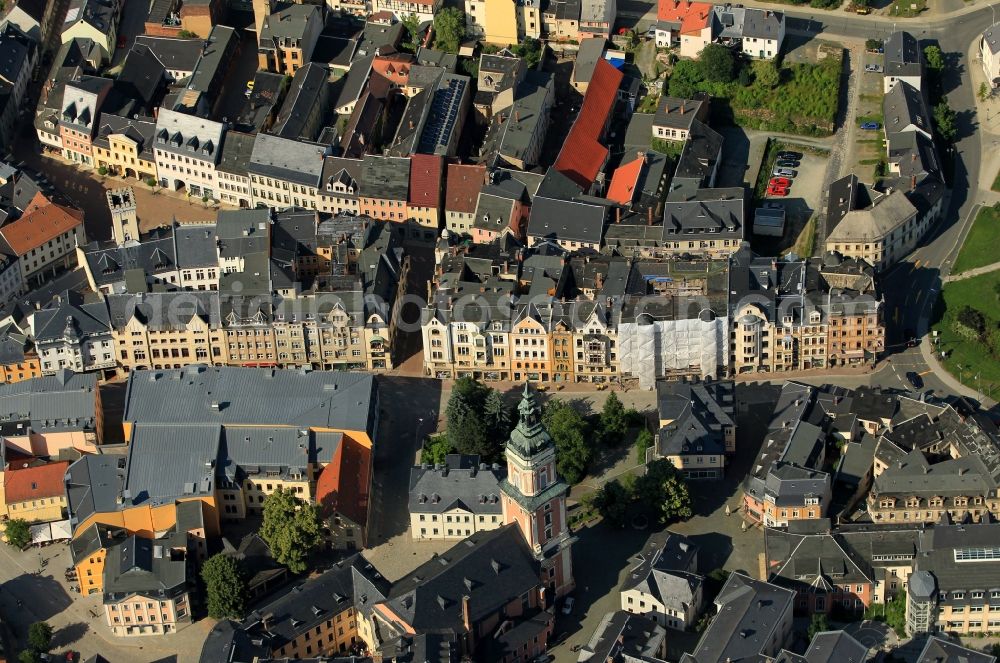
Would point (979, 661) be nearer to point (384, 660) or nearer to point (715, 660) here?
point (715, 660)

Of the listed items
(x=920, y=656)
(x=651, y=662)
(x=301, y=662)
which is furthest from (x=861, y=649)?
(x=301, y=662)

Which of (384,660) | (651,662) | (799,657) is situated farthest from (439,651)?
(799,657)

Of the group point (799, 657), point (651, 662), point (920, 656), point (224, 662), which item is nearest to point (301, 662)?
point (224, 662)

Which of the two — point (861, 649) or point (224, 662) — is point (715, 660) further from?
point (224, 662)

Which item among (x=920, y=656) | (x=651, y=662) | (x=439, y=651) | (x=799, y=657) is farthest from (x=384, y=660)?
(x=920, y=656)

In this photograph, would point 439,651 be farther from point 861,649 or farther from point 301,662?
point 861,649

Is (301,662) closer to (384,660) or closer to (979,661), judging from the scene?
(384,660)
